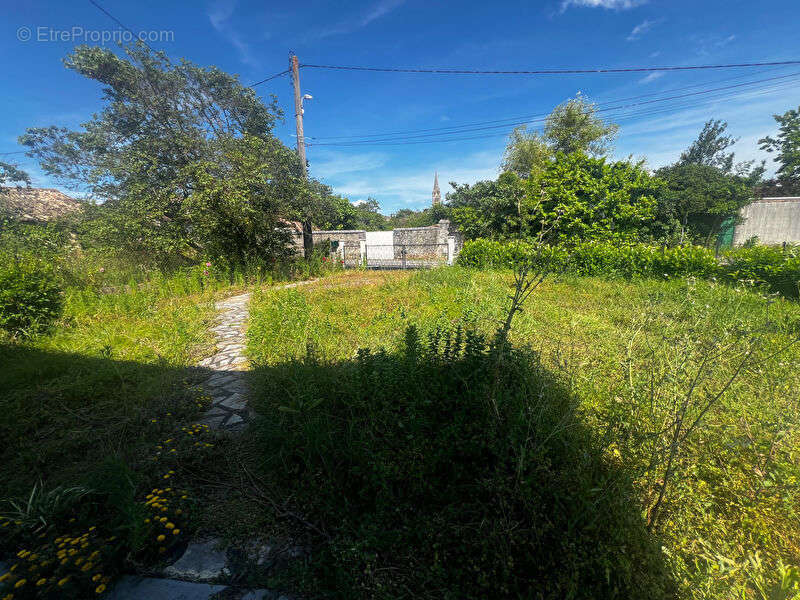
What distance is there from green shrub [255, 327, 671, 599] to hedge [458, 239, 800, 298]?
9.27 feet

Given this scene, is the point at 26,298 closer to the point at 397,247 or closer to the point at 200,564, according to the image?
the point at 200,564

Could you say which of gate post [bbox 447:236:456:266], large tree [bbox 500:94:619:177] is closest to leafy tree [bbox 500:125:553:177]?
large tree [bbox 500:94:619:177]

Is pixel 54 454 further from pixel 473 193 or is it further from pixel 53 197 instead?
pixel 53 197

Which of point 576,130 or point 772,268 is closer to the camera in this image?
point 772,268

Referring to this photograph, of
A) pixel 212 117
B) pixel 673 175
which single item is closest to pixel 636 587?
pixel 212 117

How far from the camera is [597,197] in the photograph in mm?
10539

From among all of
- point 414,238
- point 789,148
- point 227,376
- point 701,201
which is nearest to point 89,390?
point 227,376

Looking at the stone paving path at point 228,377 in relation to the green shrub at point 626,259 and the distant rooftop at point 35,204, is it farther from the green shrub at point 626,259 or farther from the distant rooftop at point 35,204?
the distant rooftop at point 35,204

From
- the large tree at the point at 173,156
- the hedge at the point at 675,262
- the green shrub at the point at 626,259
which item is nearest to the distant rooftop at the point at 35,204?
the large tree at the point at 173,156

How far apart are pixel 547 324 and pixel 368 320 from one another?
2.80 metres

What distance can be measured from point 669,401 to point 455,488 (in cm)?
171

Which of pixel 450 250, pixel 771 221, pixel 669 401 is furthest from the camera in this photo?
pixel 771 221

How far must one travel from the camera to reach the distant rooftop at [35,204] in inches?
577

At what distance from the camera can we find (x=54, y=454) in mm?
2334
